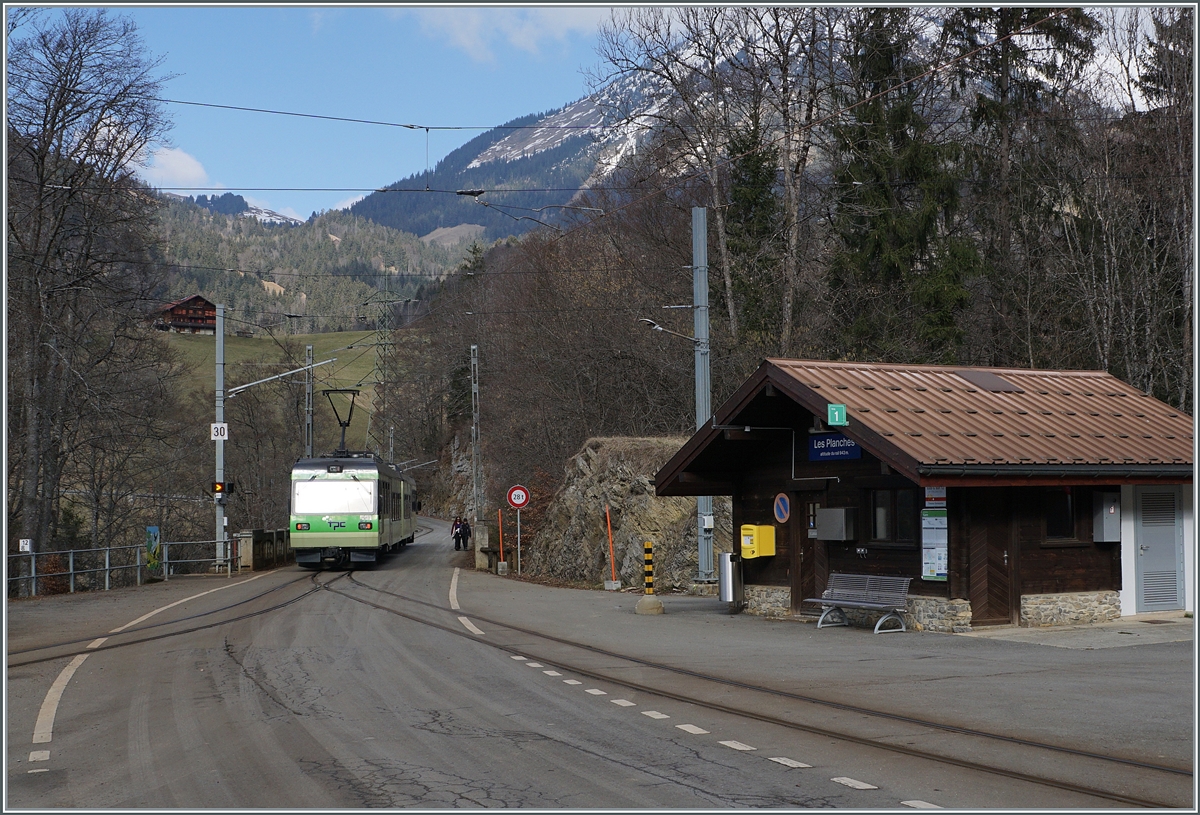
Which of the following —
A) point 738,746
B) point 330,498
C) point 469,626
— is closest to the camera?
point 738,746

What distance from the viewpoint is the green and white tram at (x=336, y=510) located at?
33125 mm

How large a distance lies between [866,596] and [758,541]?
10.5 ft

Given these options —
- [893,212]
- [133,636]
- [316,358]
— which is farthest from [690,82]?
[316,358]

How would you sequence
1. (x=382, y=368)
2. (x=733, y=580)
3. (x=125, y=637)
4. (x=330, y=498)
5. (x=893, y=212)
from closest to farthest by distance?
(x=125, y=637)
(x=733, y=580)
(x=893, y=212)
(x=330, y=498)
(x=382, y=368)

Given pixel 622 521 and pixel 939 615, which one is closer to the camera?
pixel 939 615

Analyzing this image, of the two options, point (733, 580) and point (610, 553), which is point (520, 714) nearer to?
point (733, 580)

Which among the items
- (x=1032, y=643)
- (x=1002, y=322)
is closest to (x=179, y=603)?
(x=1032, y=643)

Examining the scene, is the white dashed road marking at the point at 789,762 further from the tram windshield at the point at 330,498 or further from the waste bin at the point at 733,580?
the tram windshield at the point at 330,498

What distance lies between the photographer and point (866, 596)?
56.0 feet

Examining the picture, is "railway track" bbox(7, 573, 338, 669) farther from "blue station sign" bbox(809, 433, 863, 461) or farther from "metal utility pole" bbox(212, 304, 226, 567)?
"metal utility pole" bbox(212, 304, 226, 567)

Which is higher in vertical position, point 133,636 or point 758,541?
point 758,541

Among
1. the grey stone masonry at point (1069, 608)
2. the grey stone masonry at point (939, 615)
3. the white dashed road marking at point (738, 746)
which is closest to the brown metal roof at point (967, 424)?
the grey stone masonry at point (1069, 608)

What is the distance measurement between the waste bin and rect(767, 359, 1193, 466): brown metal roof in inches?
171

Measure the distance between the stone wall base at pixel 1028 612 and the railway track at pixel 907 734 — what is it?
4933 millimetres
